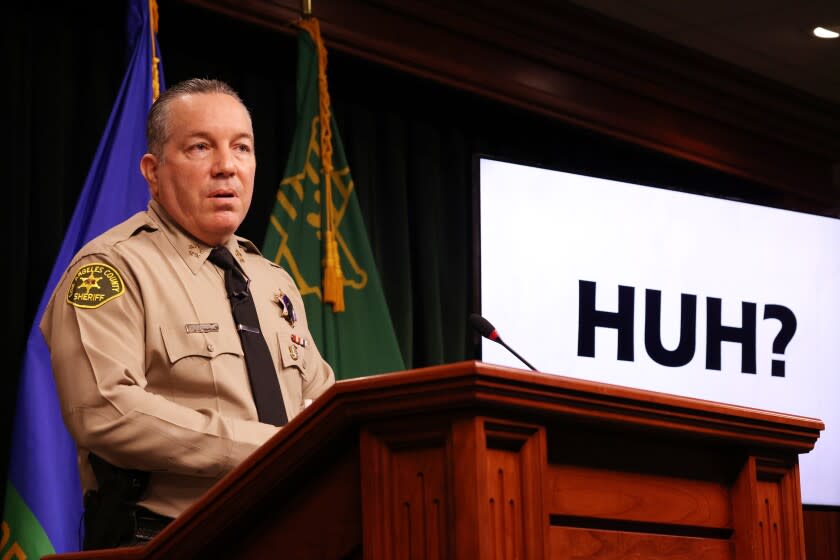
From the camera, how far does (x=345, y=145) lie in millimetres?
4656

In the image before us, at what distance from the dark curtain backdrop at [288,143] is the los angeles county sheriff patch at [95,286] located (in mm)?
1486

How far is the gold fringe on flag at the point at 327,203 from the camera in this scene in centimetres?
379

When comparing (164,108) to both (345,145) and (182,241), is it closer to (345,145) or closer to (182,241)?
(182,241)

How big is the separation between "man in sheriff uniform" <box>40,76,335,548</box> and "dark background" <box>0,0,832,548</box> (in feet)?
4.48

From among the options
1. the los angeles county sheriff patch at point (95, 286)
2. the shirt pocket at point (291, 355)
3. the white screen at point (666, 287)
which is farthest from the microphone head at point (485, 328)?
the white screen at point (666, 287)

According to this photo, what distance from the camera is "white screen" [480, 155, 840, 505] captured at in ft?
13.1

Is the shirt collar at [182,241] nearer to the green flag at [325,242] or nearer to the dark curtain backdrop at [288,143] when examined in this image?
the dark curtain backdrop at [288,143]

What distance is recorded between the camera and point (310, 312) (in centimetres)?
378

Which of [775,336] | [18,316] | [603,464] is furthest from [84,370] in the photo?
[775,336]

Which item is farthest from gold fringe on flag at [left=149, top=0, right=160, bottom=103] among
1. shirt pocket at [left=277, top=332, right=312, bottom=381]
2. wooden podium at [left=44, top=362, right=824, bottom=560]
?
wooden podium at [left=44, top=362, right=824, bottom=560]

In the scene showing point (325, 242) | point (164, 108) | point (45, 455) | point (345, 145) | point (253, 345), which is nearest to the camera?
point (253, 345)

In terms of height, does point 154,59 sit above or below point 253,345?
above

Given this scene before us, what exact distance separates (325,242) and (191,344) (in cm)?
179

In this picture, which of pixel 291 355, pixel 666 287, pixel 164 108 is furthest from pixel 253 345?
pixel 666 287
